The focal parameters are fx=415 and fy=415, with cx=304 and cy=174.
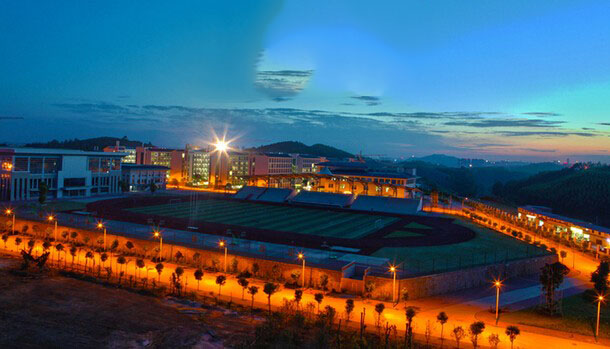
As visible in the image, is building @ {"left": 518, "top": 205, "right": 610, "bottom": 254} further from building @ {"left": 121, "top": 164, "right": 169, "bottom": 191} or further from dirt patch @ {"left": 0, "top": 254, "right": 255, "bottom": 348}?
building @ {"left": 121, "top": 164, "right": 169, "bottom": 191}

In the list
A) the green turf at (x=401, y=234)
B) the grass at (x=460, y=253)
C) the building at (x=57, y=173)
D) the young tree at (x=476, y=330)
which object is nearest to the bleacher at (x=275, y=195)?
the building at (x=57, y=173)

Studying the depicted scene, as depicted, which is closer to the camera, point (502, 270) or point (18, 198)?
point (502, 270)

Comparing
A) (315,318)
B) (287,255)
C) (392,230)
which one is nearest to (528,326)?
(315,318)

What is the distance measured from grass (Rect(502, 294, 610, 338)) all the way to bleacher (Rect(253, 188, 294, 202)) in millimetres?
45752

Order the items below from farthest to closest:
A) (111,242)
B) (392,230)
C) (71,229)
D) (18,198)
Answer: (18,198), (392,230), (71,229), (111,242)

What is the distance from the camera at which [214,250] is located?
27250 mm

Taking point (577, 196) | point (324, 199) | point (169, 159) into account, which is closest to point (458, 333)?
point (324, 199)

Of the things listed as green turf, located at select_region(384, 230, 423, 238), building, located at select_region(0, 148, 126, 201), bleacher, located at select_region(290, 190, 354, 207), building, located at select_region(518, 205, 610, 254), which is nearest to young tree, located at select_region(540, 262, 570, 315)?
green turf, located at select_region(384, 230, 423, 238)

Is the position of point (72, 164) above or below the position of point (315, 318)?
above

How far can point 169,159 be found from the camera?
104 m

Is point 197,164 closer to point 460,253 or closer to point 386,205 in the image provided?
point 386,205

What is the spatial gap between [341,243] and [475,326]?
1905 centimetres

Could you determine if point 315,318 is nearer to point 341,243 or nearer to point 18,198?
point 341,243

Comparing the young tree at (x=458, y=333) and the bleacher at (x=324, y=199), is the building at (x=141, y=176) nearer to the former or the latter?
the bleacher at (x=324, y=199)
